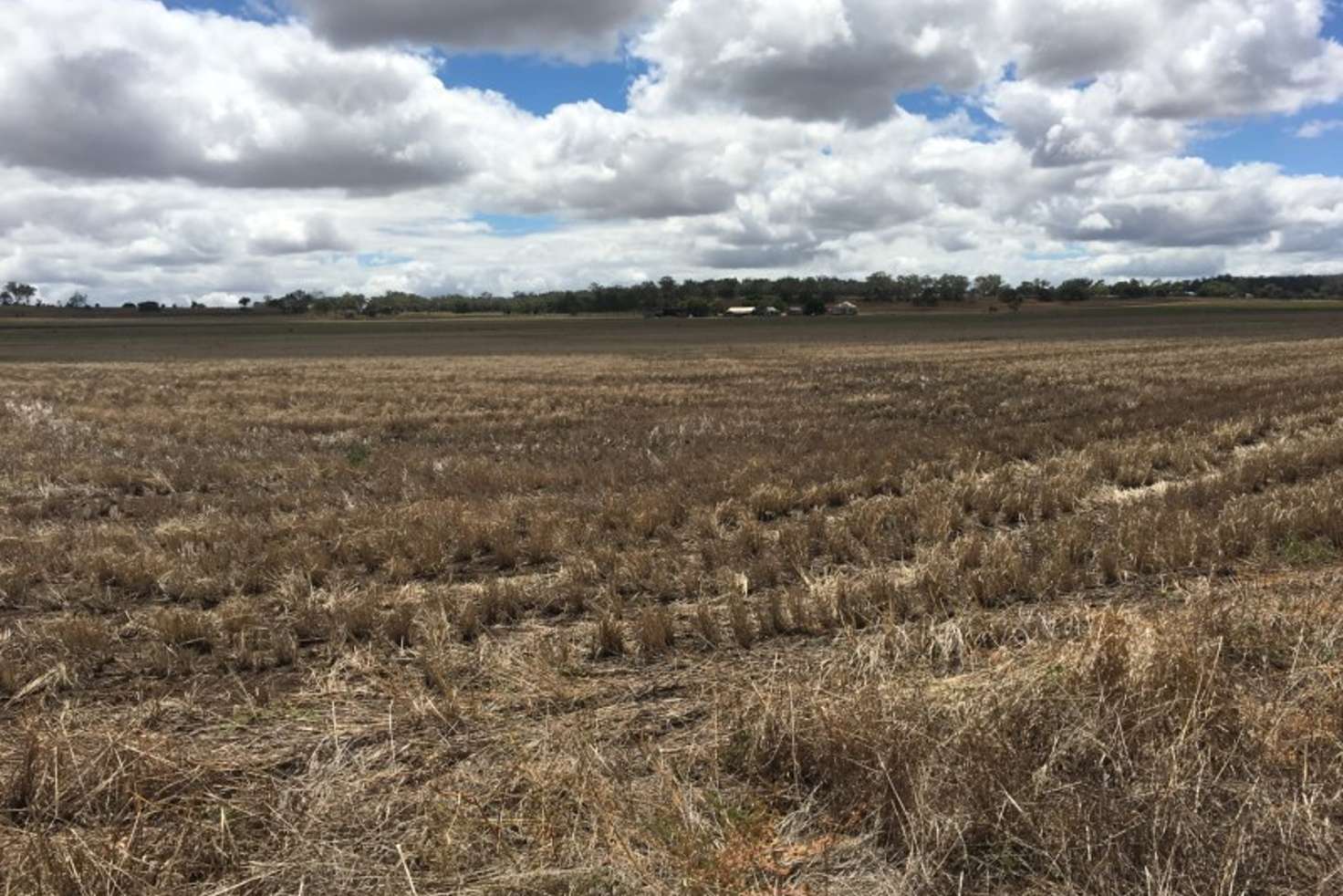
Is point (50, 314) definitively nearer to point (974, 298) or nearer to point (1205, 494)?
point (974, 298)

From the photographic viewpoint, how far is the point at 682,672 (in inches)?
233

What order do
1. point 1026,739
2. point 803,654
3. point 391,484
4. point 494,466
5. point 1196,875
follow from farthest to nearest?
point 494,466
point 391,484
point 803,654
point 1026,739
point 1196,875

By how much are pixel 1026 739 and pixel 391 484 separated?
34.6 feet

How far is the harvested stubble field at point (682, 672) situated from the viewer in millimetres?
3582

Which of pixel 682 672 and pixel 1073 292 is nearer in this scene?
pixel 682 672

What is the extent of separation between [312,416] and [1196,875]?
72.0 ft

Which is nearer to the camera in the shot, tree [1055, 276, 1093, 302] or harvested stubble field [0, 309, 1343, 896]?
harvested stubble field [0, 309, 1343, 896]

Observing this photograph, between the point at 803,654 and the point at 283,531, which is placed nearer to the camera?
the point at 803,654

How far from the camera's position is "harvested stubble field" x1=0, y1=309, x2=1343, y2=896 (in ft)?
11.8

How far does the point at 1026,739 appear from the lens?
4.18 meters

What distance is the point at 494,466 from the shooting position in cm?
1421

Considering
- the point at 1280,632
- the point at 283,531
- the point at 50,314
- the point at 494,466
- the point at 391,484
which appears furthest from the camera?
the point at 50,314

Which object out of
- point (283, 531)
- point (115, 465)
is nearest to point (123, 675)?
point (283, 531)

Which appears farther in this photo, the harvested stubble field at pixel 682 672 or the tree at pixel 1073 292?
the tree at pixel 1073 292
